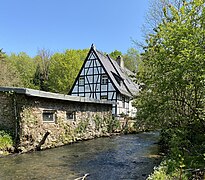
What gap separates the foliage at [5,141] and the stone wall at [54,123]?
0.35 m

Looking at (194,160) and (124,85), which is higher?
(124,85)

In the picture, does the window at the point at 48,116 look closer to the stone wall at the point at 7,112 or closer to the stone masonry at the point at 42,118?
the stone masonry at the point at 42,118

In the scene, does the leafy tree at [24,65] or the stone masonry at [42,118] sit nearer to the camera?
the stone masonry at [42,118]

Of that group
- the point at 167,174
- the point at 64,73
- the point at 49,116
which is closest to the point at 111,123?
the point at 49,116

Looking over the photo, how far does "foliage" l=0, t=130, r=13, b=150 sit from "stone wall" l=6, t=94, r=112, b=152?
35 cm

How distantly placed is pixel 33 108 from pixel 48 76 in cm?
2950

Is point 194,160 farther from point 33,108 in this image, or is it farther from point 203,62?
point 33,108

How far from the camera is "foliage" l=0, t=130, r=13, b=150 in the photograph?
838cm

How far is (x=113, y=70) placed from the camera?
2417 centimetres

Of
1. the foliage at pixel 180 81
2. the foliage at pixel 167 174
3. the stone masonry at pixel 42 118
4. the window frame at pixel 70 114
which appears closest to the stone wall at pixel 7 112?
the stone masonry at pixel 42 118

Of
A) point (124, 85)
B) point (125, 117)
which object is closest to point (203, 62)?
point (125, 117)

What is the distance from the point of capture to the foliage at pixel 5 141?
8.38 meters

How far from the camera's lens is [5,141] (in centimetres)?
855

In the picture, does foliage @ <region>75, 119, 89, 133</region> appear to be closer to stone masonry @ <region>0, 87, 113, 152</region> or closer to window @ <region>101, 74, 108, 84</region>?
stone masonry @ <region>0, 87, 113, 152</region>
